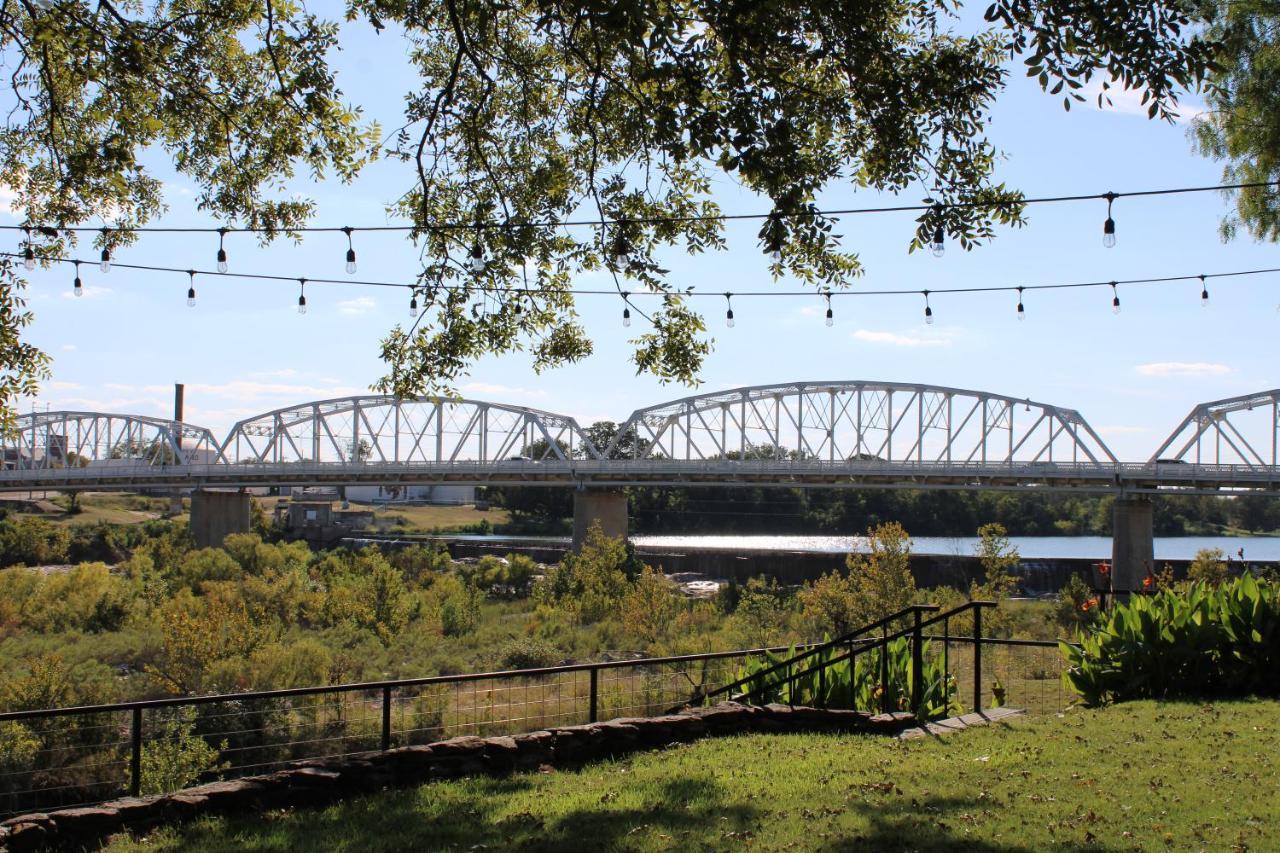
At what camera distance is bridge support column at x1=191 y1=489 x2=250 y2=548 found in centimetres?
7294

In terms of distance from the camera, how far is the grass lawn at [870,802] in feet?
22.0

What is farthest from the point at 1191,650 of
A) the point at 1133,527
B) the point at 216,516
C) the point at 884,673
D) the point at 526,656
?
the point at 216,516

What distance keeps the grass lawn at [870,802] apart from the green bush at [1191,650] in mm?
1548

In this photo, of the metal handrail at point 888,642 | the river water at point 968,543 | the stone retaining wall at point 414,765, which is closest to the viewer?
the stone retaining wall at point 414,765

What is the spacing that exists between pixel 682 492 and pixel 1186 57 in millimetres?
100024

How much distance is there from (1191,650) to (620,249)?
23.2 ft

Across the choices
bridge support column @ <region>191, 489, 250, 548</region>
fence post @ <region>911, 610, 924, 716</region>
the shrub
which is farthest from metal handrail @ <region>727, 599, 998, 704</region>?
bridge support column @ <region>191, 489, 250, 548</region>

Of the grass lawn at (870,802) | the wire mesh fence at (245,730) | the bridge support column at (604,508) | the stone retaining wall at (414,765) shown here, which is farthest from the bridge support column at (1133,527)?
the grass lawn at (870,802)

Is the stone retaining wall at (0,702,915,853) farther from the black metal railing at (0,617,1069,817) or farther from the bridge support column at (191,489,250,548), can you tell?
the bridge support column at (191,489,250,548)

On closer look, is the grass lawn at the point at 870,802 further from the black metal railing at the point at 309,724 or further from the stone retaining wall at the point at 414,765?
the black metal railing at the point at 309,724

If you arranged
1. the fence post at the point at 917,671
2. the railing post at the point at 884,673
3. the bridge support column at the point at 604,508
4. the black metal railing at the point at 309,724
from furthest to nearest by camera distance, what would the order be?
the bridge support column at the point at 604,508 → the black metal railing at the point at 309,724 → the railing post at the point at 884,673 → the fence post at the point at 917,671

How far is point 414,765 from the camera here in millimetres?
8938

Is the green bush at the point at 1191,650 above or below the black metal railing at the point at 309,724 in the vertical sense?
above

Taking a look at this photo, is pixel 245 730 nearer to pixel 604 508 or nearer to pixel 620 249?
pixel 620 249
